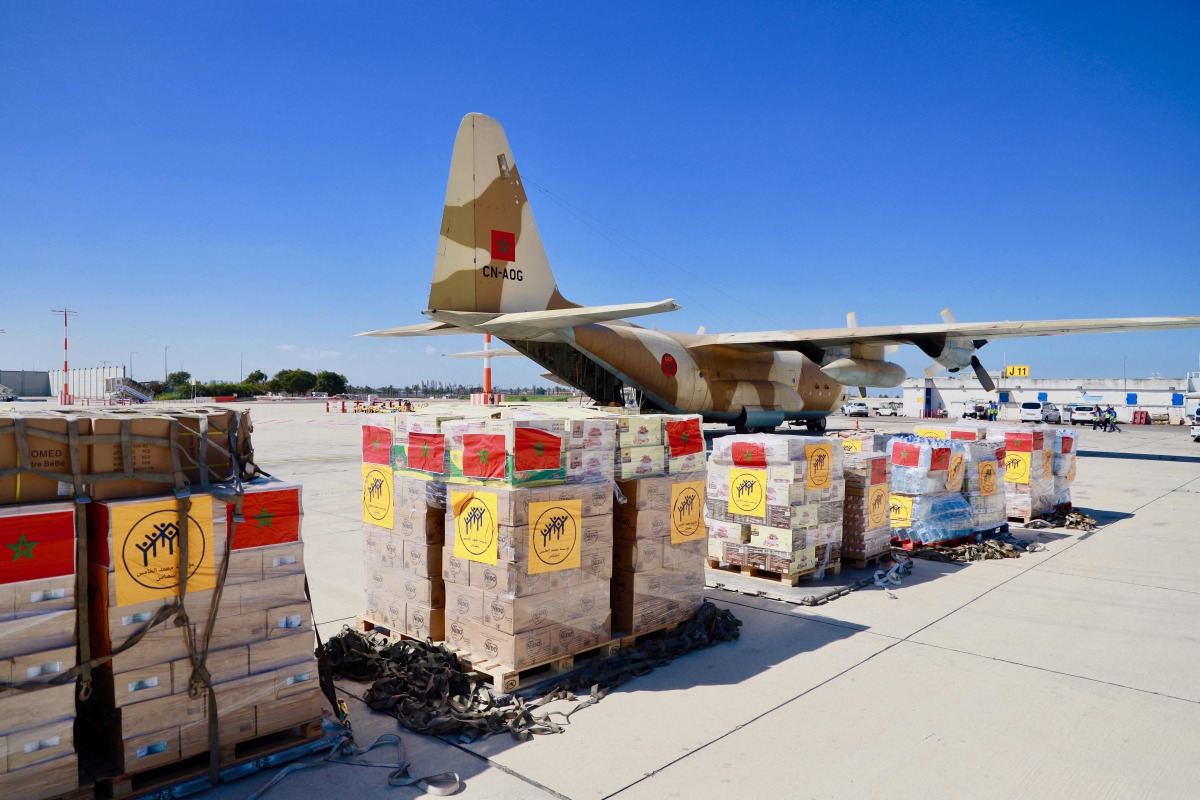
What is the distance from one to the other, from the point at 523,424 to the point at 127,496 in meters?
2.41

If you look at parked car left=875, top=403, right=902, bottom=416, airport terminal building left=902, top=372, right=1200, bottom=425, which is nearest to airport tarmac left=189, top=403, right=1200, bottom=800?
airport terminal building left=902, top=372, right=1200, bottom=425

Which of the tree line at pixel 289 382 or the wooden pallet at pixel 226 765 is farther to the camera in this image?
the tree line at pixel 289 382

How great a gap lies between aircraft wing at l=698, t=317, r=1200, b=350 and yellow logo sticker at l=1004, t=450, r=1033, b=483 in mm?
8674

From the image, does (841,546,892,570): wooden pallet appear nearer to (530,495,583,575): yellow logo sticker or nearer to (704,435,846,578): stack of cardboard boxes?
(704,435,846,578): stack of cardboard boxes

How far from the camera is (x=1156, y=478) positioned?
18.7m

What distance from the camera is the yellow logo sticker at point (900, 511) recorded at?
32.4 ft

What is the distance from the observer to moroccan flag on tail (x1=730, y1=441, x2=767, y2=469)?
7.93 m

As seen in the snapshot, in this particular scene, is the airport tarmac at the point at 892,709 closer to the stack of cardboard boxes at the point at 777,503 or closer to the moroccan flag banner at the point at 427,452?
the stack of cardboard boxes at the point at 777,503

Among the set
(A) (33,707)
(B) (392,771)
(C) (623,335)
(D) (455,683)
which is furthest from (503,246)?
(A) (33,707)

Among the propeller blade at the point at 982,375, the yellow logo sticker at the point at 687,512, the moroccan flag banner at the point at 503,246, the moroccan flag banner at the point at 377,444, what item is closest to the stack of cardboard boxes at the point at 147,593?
the moroccan flag banner at the point at 377,444

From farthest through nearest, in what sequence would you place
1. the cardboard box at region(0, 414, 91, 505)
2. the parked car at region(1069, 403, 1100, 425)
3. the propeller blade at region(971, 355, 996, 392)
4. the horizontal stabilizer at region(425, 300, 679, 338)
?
the parked car at region(1069, 403, 1100, 425) → the propeller blade at region(971, 355, 996, 392) → the horizontal stabilizer at region(425, 300, 679, 338) → the cardboard box at region(0, 414, 91, 505)

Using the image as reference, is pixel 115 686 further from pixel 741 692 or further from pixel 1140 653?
pixel 1140 653

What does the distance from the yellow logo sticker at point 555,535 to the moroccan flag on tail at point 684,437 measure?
1288mm

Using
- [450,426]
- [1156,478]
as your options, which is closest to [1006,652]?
[450,426]
